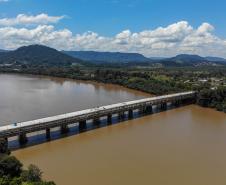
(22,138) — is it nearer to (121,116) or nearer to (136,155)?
(136,155)

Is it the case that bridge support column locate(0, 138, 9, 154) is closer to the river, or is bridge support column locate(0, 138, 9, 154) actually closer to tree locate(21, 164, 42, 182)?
the river

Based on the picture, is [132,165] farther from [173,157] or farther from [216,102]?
[216,102]

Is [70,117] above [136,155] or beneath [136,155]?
above

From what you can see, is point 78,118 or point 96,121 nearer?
point 78,118

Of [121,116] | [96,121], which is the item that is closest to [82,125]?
[96,121]

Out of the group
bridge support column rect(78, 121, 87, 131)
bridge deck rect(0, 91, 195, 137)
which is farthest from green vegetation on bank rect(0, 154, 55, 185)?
bridge support column rect(78, 121, 87, 131)

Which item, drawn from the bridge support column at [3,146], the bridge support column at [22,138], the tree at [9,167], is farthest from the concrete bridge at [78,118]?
the tree at [9,167]
